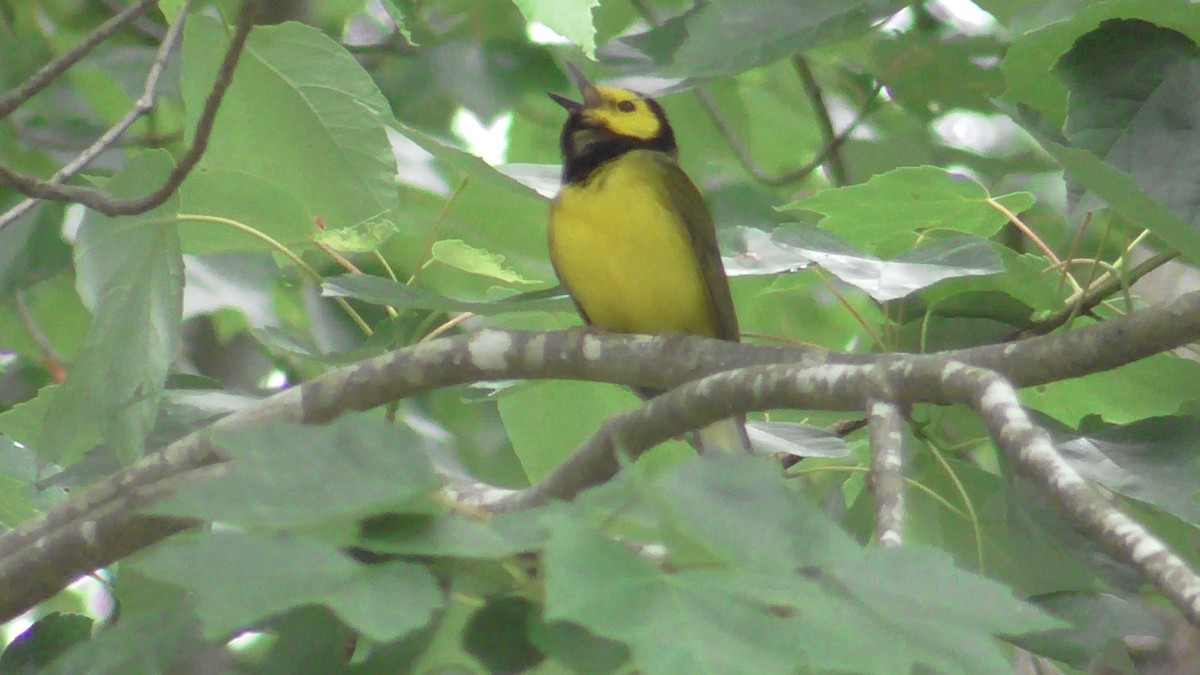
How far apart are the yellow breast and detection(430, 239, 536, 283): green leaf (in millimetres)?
711

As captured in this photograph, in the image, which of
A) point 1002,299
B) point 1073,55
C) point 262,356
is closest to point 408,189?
point 262,356

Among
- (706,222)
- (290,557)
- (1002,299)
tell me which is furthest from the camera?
(706,222)

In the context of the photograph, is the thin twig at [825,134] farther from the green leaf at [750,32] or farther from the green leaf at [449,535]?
the green leaf at [449,535]

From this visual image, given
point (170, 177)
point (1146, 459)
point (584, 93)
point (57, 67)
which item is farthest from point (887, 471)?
point (584, 93)

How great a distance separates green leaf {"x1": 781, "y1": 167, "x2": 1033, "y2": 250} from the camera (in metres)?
2.60

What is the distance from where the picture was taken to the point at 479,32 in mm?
4988

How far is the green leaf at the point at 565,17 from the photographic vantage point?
219 centimetres

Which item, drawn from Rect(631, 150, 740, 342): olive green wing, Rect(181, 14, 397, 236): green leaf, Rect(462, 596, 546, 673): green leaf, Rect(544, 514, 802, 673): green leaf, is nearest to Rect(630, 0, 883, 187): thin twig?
Rect(631, 150, 740, 342): olive green wing

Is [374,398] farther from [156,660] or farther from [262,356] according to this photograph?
[262,356]

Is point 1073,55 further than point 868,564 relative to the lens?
Yes

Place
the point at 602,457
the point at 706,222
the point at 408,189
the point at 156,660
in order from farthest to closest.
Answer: the point at 408,189 → the point at 706,222 → the point at 602,457 → the point at 156,660

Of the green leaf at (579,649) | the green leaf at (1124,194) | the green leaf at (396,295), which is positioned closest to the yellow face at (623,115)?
the green leaf at (396,295)

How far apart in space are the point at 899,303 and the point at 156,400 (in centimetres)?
139

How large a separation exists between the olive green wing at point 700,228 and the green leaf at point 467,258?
33.6 inches
